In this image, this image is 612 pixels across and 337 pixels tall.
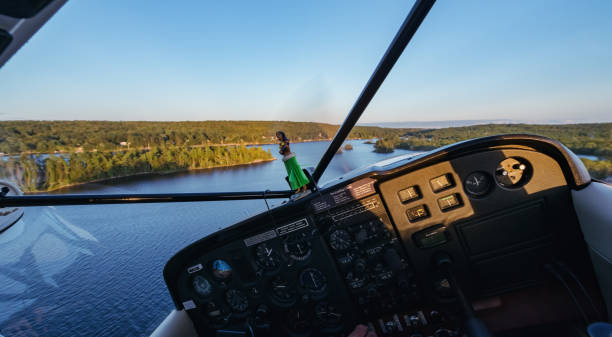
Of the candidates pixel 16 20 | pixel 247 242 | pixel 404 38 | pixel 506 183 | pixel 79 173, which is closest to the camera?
pixel 16 20

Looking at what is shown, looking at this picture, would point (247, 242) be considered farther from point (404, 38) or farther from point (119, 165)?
point (404, 38)

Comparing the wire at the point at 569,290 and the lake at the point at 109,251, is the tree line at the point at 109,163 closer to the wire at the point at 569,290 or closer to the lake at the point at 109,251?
the lake at the point at 109,251

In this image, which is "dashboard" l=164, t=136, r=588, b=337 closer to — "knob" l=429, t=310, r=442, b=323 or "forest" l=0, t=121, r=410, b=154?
"knob" l=429, t=310, r=442, b=323

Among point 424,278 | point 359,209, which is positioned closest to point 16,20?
point 359,209

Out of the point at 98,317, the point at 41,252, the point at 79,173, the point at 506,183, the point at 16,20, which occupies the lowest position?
the point at 506,183

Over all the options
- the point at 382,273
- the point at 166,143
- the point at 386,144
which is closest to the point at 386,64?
the point at 386,144

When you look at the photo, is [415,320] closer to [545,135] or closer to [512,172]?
[512,172]

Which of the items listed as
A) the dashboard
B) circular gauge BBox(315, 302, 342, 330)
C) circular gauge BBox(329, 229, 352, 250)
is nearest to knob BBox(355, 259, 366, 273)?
the dashboard
